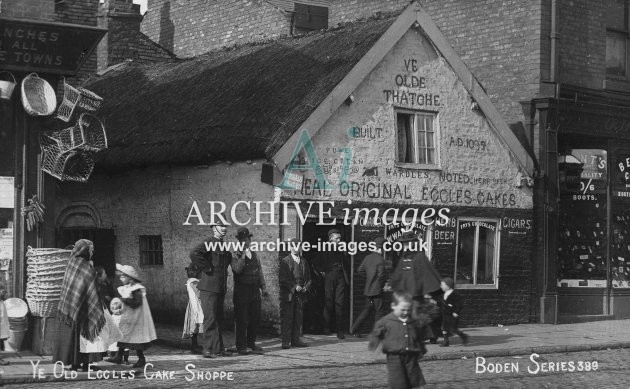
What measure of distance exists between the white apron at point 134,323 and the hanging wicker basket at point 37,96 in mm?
3050

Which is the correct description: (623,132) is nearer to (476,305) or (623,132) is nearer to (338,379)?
(476,305)

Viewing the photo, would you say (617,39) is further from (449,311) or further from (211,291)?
(211,291)

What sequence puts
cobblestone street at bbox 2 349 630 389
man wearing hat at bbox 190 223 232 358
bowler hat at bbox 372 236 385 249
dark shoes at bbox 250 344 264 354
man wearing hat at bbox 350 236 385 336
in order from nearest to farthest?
cobblestone street at bbox 2 349 630 389 < man wearing hat at bbox 190 223 232 358 < dark shoes at bbox 250 344 264 354 < man wearing hat at bbox 350 236 385 336 < bowler hat at bbox 372 236 385 249

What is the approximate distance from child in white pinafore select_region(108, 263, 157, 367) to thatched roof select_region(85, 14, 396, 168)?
5.05m

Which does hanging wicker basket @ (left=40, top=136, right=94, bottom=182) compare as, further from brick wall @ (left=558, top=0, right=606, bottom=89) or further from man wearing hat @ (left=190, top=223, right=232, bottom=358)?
brick wall @ (left=558, top=0, right=606, bottom=89)

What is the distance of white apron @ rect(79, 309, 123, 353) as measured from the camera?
1462 centimetres

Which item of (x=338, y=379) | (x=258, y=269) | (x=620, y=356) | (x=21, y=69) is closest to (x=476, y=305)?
(x=620, y=356)

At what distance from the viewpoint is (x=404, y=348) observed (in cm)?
1121

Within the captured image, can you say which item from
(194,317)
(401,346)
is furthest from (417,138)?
(401,346)

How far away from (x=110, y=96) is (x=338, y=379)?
1343cm

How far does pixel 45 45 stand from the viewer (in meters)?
16.6

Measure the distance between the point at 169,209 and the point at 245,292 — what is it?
5.23 m

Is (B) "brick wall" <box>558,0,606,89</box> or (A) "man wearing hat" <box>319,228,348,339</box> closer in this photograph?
(A) "man wearing hat" <box>319,228,348,339</box>

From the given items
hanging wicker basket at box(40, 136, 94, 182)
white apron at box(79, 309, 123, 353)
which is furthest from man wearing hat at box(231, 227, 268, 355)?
white apron at box(79, 309, 123, 353)
